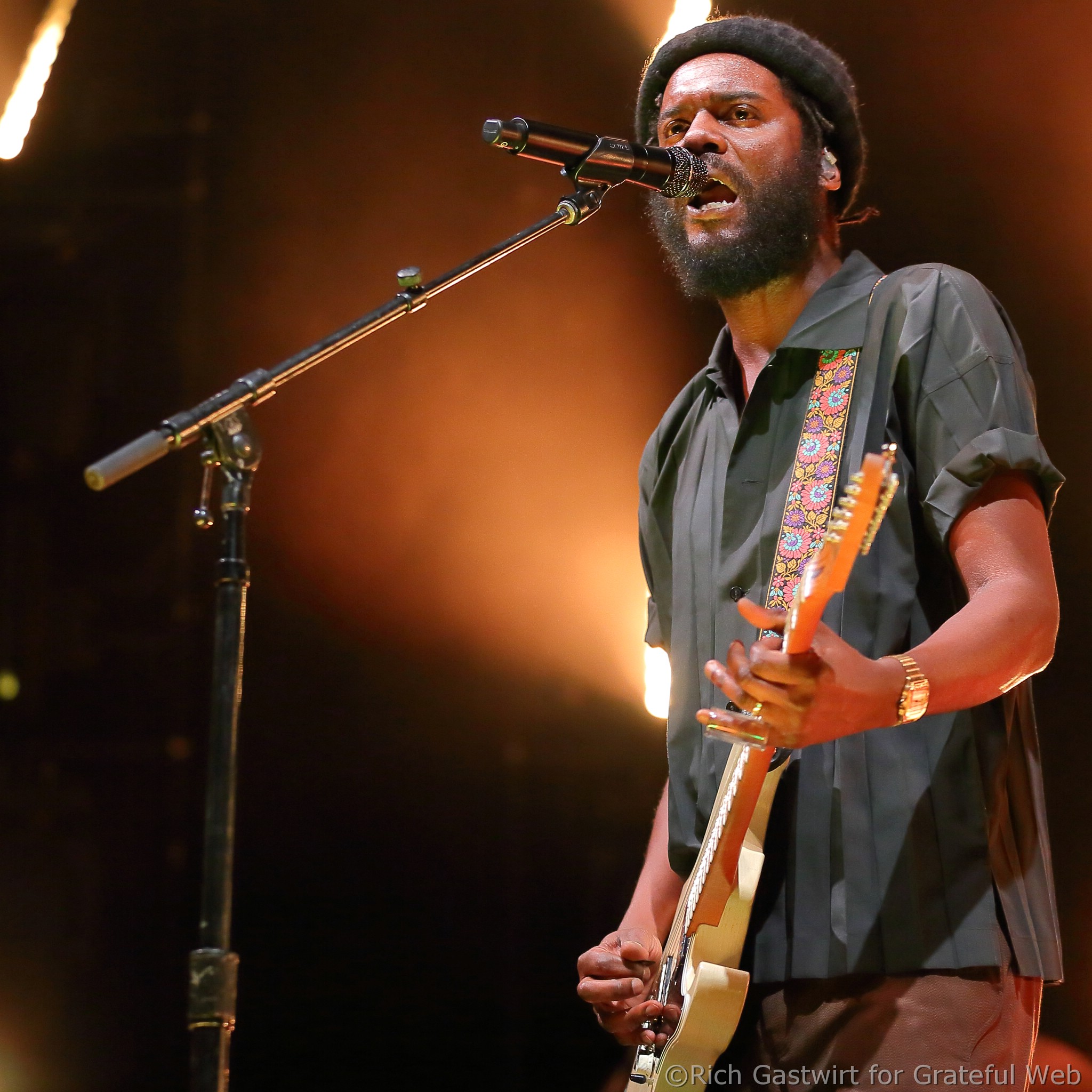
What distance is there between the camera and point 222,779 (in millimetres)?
1640

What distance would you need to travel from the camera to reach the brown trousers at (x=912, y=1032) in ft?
5.61

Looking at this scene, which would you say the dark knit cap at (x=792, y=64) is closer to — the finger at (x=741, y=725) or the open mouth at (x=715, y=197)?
the open mouth at (x=715, y=197)

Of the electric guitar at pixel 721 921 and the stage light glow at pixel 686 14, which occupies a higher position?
the stage light glow at pixel 686 14

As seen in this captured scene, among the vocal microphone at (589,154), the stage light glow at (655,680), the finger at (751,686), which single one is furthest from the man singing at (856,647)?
the stage light glow at (655,680)

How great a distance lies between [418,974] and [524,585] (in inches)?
54.8

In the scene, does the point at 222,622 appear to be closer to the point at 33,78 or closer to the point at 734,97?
the point at 734,97

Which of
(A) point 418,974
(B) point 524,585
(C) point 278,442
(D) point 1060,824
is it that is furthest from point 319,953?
(D) point 1060,824

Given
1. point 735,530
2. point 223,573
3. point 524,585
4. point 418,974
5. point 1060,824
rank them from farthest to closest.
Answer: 1. point 524,585
2. point 418,974
3. point 1060,824
4. point 735,530
5. point 223,573

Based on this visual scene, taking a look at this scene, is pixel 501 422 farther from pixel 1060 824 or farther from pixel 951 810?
pixel 951 810

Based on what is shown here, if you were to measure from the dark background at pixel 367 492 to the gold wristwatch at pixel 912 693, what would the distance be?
2777mm

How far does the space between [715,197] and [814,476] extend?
2.12ft

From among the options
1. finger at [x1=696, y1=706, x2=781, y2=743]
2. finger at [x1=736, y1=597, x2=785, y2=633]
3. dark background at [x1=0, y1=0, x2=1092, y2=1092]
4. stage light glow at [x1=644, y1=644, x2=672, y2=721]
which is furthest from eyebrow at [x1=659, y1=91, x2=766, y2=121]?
stage light glow at [x1=644, y1=644, x2=672, y2=721]

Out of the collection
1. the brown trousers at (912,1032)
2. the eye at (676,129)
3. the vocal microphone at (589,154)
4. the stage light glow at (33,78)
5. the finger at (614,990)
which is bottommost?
the brown trousers at (912,1032)

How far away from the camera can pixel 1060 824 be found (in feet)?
12.4
